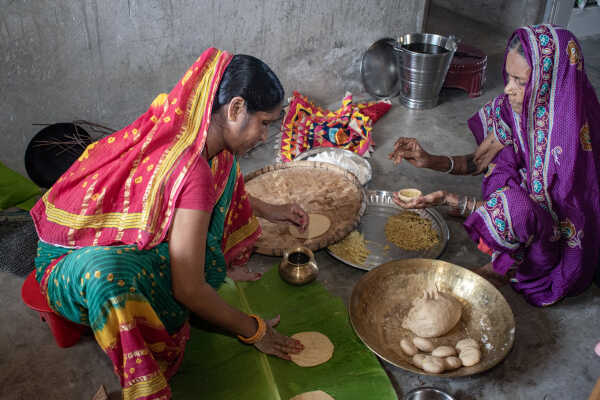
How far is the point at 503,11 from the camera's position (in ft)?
21.9

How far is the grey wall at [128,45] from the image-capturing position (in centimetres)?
305

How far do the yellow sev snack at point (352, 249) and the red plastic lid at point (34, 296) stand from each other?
1.47m

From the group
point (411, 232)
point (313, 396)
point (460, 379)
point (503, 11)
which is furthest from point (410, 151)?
point (503, 11)

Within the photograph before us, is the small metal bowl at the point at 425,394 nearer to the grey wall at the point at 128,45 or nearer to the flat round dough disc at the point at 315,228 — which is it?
the flat round dough disc at the point at 315,228

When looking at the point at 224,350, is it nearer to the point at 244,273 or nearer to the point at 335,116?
the point at 244,273

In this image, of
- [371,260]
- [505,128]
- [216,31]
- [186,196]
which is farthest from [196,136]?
[216,31]

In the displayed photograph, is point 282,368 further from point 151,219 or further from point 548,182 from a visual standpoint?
point 548,182

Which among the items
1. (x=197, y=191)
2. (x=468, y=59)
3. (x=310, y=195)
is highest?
(x=197, y=191)

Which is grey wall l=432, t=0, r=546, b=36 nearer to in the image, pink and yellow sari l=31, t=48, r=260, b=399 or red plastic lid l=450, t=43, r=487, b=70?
red plastic lid l=450, t=43, r=487, b=70

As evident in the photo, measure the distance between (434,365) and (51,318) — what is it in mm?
1676

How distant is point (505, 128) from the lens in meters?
2.76

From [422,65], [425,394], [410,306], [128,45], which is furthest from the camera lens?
[422,65]

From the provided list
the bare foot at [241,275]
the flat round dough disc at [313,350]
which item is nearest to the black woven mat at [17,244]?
the bare foot at [241,275]

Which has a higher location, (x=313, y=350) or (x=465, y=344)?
(x=465, y=344)
